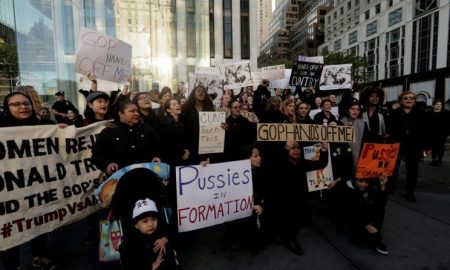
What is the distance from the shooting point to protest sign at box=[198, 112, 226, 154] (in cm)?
375

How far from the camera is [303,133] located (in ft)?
12.1

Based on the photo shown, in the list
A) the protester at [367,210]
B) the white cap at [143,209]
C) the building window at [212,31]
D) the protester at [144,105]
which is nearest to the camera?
the white cap at [143,209]

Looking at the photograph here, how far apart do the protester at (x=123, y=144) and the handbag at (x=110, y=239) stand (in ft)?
1.64

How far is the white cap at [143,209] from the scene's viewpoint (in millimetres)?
2355

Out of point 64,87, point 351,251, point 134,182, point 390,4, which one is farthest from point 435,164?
point 390,4

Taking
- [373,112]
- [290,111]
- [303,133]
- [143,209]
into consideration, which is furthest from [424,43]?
[143,209]

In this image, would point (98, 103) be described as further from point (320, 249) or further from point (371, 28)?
point (371, 28)

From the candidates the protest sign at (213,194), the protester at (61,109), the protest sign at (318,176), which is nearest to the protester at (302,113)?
the protest sign at (318,176)

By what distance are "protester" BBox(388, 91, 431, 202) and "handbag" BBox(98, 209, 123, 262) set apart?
423 centimetres

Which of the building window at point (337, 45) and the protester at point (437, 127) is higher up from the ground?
the building window at point (337, 45)

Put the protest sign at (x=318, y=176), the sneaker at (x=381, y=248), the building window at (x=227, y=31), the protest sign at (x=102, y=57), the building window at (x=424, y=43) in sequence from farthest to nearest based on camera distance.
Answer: the building window at (x=424, y=43)
the building window at (x=227, y=31)
the protest sign at (x=102, y=57)
the protest sign at (x=318, y=176)
the sneaker at (x=381, y=248)

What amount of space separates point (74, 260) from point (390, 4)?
2161 inches

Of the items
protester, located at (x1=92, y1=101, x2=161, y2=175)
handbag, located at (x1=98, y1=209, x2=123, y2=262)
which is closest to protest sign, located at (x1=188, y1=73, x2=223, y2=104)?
protester, located at (x1=92, y1=101, x2=161, y2=175)

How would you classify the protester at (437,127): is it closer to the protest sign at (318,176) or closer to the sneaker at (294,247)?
the protest sign at (318,176)
